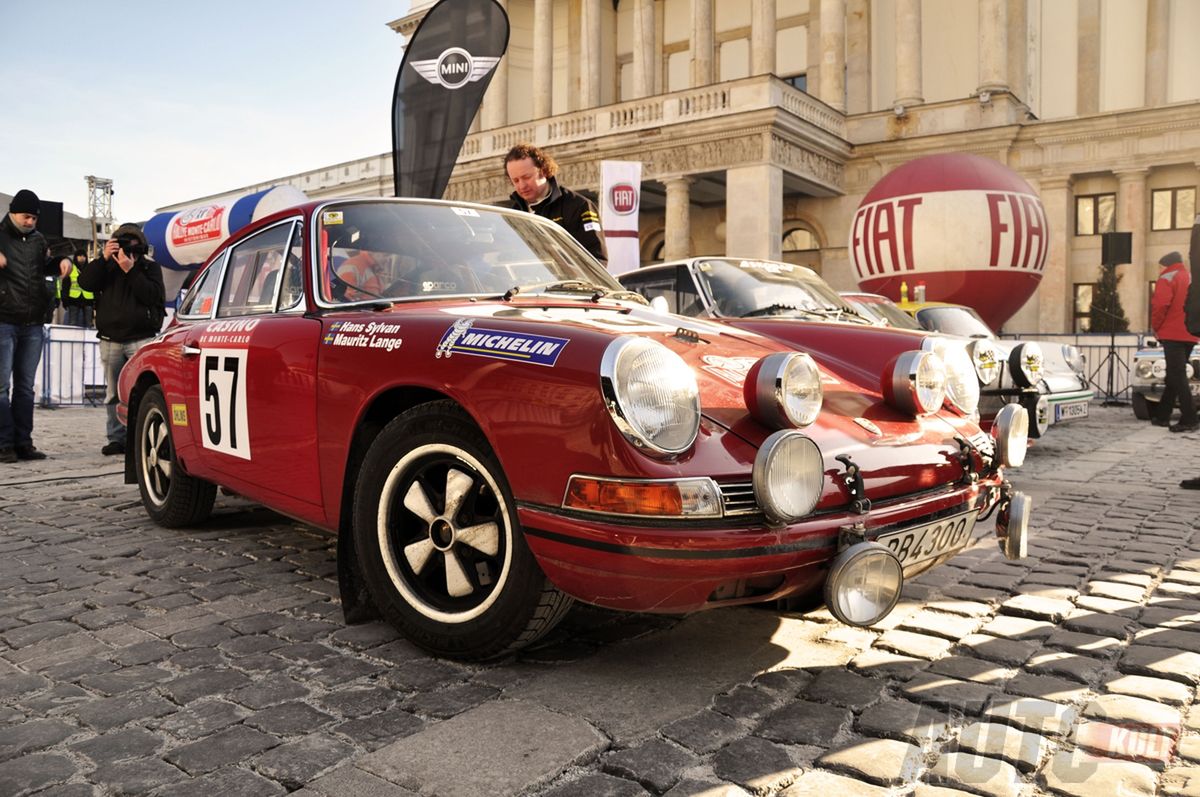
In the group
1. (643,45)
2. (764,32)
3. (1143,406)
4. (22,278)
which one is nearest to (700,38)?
(764,32)

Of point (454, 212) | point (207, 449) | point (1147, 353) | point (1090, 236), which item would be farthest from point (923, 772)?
point (1090, 236)

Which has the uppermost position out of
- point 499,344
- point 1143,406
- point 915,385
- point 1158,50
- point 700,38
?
point 700,38

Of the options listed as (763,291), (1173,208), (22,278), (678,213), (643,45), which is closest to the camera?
(763,291)

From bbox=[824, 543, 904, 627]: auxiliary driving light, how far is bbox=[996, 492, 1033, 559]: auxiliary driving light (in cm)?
87

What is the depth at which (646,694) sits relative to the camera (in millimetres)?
2486

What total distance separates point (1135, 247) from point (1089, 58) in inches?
270

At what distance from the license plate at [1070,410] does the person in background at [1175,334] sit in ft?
7.17

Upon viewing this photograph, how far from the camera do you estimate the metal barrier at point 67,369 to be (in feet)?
45.1

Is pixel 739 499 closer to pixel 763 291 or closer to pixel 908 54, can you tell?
pixel 763 291

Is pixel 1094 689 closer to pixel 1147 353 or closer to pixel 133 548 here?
pixel 133 548

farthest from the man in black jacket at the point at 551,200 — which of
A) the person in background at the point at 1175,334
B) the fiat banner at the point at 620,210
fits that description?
the fiat banner at the point at 620,210

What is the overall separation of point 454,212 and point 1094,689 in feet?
9.12

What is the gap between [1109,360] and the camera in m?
17.1

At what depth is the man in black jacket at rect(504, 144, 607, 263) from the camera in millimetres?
5340
